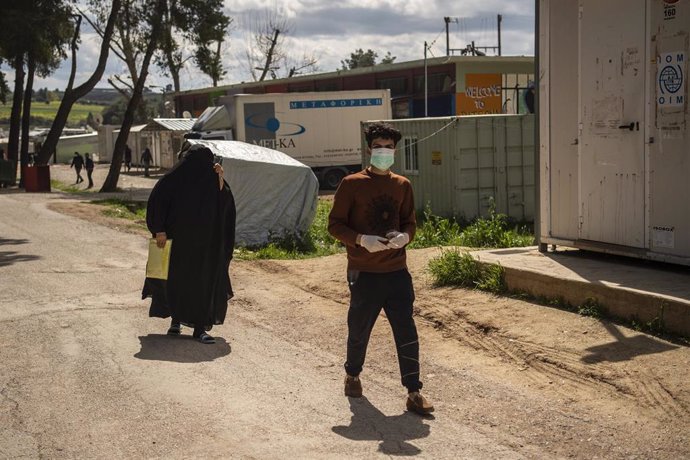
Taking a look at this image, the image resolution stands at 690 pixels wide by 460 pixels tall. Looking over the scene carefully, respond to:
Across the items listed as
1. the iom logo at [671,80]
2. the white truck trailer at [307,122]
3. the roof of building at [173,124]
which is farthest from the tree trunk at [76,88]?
the iom logo at [671,80]

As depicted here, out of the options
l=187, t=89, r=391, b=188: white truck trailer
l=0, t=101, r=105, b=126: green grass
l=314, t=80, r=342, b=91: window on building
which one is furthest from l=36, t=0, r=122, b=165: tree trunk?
l=0, t=101, r=105, b=126: green grass

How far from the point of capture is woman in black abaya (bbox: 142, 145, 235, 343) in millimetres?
8547

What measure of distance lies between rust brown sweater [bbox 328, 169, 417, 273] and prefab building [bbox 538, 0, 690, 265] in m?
3.39

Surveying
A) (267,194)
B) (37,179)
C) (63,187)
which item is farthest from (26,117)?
(267,194)

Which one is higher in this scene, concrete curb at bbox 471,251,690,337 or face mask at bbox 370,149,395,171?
face mask at bbox 370,149,395,171

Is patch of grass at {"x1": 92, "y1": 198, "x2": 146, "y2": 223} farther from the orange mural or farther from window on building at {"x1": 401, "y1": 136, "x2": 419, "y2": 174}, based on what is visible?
the orange mural

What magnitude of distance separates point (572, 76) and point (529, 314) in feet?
8.81

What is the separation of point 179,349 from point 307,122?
2628cm

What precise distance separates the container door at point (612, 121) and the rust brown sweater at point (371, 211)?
11.7 ft

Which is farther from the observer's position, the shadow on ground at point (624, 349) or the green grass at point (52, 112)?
the green grass at point (52, 112)

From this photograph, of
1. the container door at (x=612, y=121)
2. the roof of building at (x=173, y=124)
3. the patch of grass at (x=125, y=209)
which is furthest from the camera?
the roof of building at (x=173, y=124)

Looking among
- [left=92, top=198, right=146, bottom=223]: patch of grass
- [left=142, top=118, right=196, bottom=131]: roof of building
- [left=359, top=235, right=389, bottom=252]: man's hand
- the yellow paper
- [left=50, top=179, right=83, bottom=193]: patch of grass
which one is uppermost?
[left=142, top=118, right=196, bottom=131]: roof of building

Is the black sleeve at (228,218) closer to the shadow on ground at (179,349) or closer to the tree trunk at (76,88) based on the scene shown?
the shadow on ground at (179,349)

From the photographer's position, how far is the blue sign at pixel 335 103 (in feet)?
111
